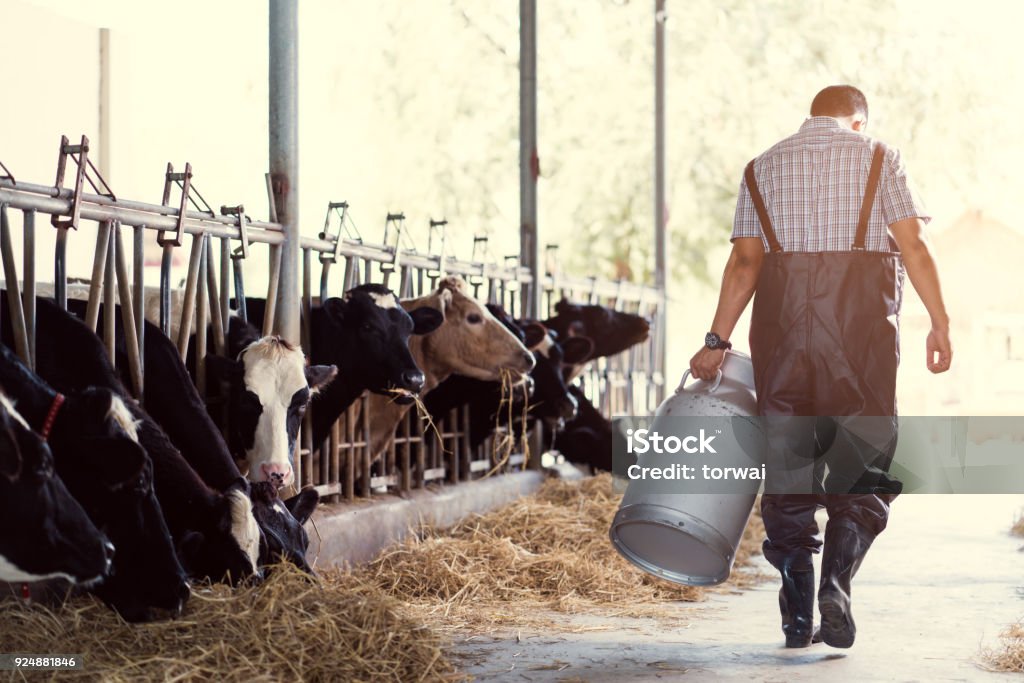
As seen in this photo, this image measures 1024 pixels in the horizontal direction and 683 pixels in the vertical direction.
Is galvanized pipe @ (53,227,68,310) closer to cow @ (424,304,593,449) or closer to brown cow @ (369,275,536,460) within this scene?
brown cow @ (369,275,536,460)

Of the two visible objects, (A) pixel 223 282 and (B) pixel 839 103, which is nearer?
(B) pixel 839 103

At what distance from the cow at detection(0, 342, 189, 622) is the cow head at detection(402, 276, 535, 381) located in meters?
3.81

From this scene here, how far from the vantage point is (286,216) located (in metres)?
6.25

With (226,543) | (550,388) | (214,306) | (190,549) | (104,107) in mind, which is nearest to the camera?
(190,549)

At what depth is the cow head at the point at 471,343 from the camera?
7512 mm

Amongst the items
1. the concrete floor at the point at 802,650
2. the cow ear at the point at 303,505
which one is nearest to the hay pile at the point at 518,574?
the concrete floor at the point at 802,650

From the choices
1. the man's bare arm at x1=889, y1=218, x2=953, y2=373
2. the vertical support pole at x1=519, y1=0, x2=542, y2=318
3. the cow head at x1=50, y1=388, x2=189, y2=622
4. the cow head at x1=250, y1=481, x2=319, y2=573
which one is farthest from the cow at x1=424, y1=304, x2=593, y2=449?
the cow head at x1=50, y1=388, x2=189, y2=622

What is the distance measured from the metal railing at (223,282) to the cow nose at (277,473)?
0.58m

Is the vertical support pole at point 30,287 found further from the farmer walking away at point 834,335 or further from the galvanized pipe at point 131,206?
the farmer walking away at point 834,335

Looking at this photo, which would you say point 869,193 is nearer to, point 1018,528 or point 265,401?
point 265,401

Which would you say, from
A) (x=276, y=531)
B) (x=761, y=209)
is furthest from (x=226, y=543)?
(x=761, y=209)

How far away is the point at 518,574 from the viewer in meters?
6.34

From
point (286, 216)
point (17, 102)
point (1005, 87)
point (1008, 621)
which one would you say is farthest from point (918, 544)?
point (1005, 87)

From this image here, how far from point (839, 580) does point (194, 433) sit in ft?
7.70
